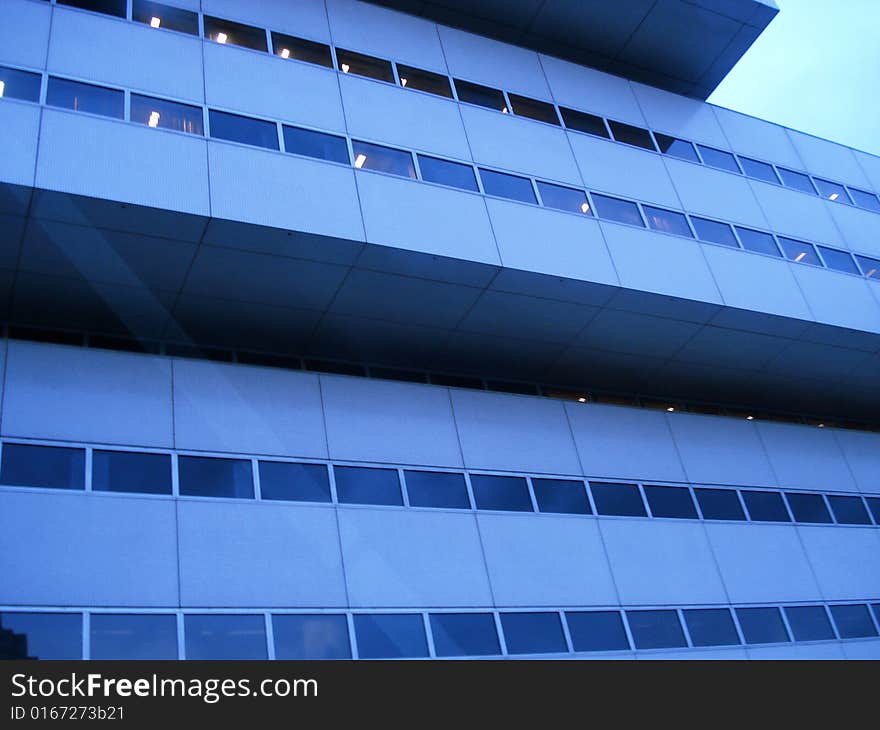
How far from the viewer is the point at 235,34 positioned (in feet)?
56.5

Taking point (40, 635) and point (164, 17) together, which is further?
point (164, 17)

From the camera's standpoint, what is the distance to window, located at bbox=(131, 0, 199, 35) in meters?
16.2

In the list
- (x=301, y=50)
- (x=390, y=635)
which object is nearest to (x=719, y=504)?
(x=390, y=635)

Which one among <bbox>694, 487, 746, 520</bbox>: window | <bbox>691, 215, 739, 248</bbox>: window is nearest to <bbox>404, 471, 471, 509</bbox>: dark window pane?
<bbox>694, 487, 746, 520</bbox>: window

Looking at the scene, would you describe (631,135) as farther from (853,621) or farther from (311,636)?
(311,636)

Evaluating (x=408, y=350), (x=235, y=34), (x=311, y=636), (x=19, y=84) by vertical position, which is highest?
→ (x=235, y=34)

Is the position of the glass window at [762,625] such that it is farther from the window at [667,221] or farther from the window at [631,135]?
the window at [631,135]

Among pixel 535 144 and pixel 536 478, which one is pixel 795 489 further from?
pixel 535 144

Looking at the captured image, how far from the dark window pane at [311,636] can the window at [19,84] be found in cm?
930

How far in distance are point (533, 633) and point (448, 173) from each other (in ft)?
29.8

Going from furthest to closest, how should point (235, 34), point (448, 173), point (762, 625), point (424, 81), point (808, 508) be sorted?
1. point (808, 508)
2. point (424, 81)
3. point (448, 173)
4. point (235, 34)
5. point (762, 625)

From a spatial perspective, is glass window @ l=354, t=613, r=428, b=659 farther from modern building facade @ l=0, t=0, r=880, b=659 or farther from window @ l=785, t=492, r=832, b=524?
window @ l=785, t=492, r=832, b=524

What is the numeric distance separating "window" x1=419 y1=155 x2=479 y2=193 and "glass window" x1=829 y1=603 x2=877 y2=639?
11.6 meters
